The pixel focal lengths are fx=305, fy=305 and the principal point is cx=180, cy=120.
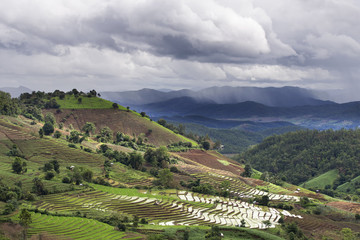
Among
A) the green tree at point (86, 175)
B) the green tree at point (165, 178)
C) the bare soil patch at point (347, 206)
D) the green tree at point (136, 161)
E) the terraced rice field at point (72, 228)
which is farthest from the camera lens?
the green tree at point (136, 161)

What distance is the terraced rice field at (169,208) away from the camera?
267 ft

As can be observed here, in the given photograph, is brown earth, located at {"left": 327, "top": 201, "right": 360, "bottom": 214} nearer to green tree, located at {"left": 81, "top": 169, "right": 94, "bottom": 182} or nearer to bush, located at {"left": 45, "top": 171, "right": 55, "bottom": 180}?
green tree, located at {"left": 81, "top": 169, "right": 94, "bottom": 182}

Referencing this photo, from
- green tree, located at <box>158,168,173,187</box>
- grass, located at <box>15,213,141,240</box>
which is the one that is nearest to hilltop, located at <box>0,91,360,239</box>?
green tree, located at <box>158,168,173,187</box>

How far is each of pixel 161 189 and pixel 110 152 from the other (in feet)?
140

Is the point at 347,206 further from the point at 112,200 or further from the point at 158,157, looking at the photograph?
the point at 158,157

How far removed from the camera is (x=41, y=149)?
128250 millimetres

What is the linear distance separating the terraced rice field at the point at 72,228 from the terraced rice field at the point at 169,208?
881 centimetres

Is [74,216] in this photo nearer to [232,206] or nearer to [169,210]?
[169,210]

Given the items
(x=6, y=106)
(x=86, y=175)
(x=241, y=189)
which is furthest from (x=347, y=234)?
(x=6, y=106)

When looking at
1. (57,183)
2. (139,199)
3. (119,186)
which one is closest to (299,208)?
(139,199)

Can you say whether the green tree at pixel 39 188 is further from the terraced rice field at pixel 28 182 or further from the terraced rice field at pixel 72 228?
the terraced rice field at pixel 72 228

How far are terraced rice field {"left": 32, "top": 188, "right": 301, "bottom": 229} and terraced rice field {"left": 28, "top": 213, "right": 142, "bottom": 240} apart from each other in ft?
28.9

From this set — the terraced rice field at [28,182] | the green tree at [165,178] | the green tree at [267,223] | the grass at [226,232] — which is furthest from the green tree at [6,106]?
the green tree at [267,223]

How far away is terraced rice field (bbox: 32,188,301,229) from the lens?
81375 millimetres
